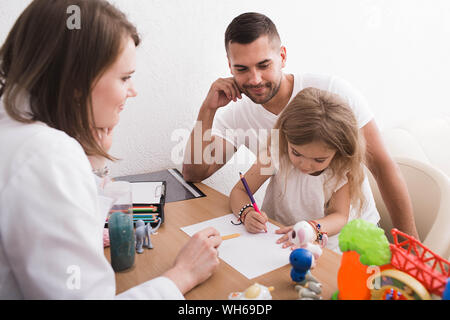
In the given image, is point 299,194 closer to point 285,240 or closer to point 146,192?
point 285,240

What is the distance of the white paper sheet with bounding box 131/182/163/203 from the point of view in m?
1.09

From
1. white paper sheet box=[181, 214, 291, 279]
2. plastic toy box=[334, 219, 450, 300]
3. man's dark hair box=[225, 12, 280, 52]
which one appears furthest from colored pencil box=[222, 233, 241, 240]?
man's dark hair box=[225, 12, 280, 52]

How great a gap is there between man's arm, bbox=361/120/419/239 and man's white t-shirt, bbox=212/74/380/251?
0.05 m

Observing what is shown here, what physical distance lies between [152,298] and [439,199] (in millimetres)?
1004

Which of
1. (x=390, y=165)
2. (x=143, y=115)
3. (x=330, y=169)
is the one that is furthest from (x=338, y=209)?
(x=143, y=115)

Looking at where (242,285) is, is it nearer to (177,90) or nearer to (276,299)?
(276,299)

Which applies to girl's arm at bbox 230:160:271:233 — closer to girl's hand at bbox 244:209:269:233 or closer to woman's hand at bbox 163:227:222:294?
girl's hand at bbox 244:209:269:233

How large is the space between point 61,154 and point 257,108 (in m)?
1.01

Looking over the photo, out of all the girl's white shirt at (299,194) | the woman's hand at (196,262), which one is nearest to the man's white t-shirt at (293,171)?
the girl's white shirt at (299,194)

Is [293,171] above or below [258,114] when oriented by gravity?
below

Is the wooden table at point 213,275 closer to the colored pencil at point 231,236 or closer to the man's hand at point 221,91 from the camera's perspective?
the colored pencil at point 231,236

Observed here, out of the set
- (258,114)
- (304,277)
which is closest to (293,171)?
(258,114)

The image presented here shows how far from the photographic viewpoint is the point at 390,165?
4.10ft

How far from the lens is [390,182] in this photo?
125cm
